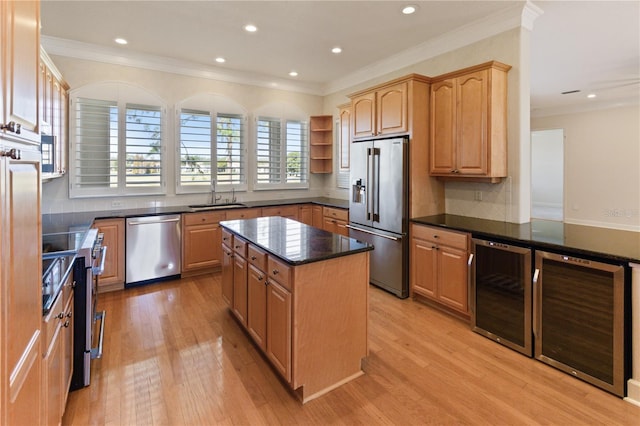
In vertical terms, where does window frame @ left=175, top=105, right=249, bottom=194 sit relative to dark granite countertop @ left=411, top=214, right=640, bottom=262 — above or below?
above

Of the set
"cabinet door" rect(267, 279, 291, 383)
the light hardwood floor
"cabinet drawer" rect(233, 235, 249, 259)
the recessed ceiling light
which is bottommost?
the light hardwood floor

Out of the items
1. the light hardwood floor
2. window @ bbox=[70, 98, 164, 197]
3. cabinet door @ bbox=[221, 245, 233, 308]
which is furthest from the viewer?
window @ bbox=[70, 98, 164, 197]

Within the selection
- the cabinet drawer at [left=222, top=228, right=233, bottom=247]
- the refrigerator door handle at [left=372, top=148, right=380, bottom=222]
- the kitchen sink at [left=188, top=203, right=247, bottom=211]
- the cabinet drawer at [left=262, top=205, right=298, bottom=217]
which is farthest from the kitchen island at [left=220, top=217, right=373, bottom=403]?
the cabinet drawer at [left=262, top=205, right=298, bottom=217]

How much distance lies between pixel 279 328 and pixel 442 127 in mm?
2791

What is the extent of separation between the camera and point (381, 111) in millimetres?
3979

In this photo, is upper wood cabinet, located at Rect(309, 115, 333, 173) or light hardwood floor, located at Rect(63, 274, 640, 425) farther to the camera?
upper wood cabinet, located at Rect(309, 115, 333, 173)

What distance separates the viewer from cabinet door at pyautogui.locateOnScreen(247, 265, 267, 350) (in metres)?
2.41

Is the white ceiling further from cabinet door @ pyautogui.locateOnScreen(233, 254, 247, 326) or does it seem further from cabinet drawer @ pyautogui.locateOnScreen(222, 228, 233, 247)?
cabinet door @ pyautogui.locateOnScreen(233, 254, 247, 326)

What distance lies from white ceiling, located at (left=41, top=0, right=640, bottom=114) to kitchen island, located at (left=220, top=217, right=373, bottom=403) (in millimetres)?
2457

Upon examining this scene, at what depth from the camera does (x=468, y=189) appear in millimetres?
3770

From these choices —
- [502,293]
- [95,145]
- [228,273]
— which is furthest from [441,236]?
[95,145]

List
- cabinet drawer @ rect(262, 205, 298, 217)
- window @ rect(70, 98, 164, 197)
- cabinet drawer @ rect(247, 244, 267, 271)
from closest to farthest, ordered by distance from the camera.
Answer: cabinet drawer @ rect(247, 244, 267, 271)
window @ rect(70, 98, 164, 197)
cabinet drawer @ rect(262, 205, 298, 217)

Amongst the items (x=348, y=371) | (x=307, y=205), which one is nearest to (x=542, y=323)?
(x=348, y=371)

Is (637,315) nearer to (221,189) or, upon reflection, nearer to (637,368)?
(637,368)
